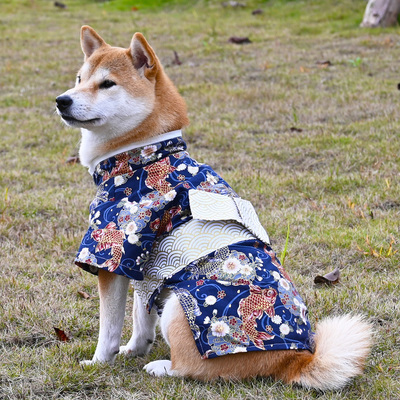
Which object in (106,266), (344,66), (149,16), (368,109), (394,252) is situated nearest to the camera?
(106,266)

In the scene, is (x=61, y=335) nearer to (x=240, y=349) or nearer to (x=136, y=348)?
(x=136, y=348)

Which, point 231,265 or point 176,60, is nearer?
→ point 231,265

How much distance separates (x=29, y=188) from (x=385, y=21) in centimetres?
946

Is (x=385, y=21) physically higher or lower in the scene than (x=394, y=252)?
higher

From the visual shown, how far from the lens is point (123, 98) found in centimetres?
294

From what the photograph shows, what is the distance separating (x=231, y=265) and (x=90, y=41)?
158cm

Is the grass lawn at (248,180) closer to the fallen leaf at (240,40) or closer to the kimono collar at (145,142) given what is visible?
the fallen leaf at (240,40)

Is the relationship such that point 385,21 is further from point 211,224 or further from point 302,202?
point 211,224

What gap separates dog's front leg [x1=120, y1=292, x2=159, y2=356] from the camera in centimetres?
302

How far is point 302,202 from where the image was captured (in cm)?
499

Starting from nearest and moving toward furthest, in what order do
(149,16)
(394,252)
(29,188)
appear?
(394,252), (29,188), (149,16)

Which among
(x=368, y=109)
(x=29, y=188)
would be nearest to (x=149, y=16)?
(x=368, y=109)

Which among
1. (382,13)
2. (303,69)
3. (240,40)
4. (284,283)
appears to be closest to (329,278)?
(284,283)

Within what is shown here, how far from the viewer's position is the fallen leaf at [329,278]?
3.63m
